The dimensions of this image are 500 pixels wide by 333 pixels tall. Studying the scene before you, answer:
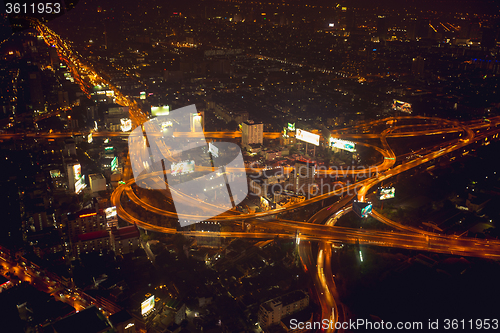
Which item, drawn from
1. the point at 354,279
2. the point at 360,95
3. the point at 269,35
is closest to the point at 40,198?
the point at 354,279

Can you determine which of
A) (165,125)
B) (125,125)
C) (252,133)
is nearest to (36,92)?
(125,125)

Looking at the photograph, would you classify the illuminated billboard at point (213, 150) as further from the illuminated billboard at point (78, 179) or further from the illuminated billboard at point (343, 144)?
the illuminated billboard at point (78, 179)

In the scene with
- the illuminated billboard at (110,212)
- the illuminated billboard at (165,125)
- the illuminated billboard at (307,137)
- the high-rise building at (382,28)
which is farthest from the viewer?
the high-rise building at (382,28)

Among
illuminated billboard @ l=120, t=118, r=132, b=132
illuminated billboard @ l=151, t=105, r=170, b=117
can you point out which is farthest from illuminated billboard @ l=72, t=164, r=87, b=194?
illuminated billboard @ l=151, t=105, r=170, b=117

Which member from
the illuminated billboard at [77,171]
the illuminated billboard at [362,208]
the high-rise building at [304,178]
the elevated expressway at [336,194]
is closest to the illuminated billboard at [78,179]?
the illuminated billboard at [77,171]

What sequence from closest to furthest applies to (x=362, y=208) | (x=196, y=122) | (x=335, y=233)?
(x=335, y=233), (x=362, y=208), (x=196, y=122)

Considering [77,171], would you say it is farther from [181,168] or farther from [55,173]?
[181,168]
